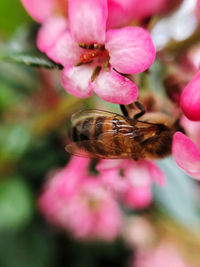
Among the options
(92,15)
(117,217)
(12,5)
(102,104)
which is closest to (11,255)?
(117,217)

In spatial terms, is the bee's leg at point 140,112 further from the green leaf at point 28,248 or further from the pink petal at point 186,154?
the green leaf at point 28,248

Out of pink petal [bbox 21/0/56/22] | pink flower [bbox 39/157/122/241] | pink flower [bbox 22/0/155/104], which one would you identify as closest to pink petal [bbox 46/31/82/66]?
pink flower [bbox 22/0/155/104]

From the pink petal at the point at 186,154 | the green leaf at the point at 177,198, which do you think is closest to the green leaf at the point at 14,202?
the green leaf at the point at 177,198

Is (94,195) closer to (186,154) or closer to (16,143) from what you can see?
(16,143)

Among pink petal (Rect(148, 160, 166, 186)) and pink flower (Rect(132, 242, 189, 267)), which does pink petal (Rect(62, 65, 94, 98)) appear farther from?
pink flower (Rect(132, 242, 189, 267))

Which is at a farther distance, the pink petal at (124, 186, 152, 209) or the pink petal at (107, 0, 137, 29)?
the pink petal at (124, 186, 152, 209)

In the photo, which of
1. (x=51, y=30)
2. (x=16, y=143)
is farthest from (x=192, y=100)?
(x=16, y=143)
